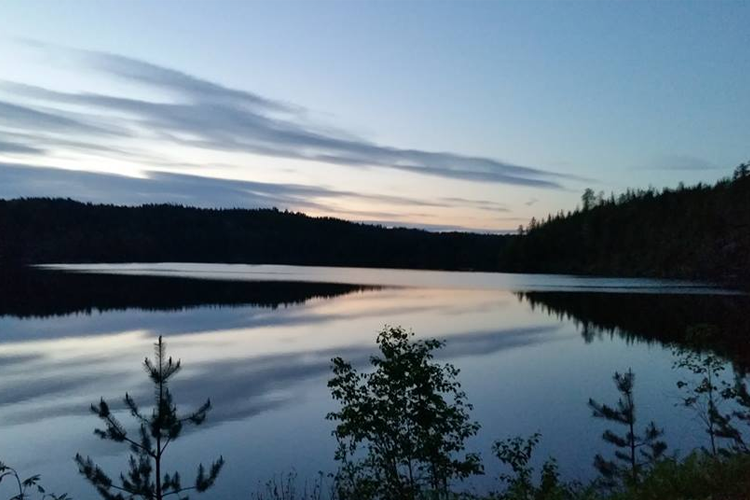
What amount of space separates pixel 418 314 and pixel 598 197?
360 feet

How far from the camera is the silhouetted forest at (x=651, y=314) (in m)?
31.0

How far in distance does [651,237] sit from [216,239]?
99.7 meters

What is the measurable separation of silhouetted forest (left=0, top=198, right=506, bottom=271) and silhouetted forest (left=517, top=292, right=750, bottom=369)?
329ft

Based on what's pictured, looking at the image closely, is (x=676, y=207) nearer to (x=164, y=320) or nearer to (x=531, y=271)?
(x=531, y=271)

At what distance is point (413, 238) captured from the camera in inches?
6727

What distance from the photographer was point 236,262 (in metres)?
166

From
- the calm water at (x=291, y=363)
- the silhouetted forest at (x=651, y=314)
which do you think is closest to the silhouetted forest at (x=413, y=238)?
the silhouetted forest at (x=651, y=314)

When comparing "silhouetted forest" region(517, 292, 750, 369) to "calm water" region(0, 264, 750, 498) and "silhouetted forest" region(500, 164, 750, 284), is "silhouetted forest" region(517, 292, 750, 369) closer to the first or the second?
"calm water" region(0, 264, 750, 498)

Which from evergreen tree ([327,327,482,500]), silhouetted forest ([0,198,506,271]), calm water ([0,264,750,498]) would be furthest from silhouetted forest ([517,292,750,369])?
silhouetted forest ([0,198,506,271])

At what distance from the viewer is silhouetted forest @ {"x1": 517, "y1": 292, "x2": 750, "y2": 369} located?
102 feet

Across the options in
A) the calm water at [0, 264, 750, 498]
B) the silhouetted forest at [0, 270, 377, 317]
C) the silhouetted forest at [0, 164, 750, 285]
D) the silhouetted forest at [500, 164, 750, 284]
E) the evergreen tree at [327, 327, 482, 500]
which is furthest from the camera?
the silhouetted forest at [0, 164, 750, 285]

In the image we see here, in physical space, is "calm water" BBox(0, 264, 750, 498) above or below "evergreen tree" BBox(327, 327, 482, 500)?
below

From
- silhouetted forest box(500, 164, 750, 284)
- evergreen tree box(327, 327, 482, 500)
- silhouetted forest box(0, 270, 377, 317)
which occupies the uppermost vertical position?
silhouetted forest box(500, 164, 750, 284)

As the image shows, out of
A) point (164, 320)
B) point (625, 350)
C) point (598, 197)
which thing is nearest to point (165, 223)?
point (598, 197)
